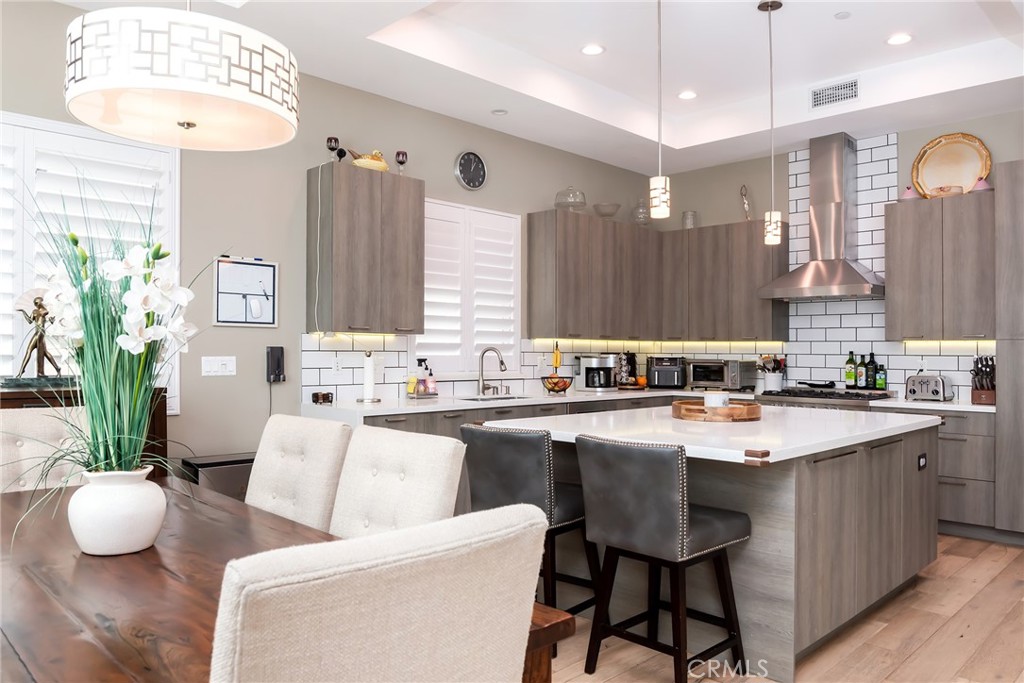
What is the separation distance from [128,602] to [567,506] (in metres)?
1.74

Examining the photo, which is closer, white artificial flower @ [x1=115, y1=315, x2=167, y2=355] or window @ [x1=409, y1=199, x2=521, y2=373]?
white artificial flower @ [x1=115, y1=315, x2=167, y2=355]

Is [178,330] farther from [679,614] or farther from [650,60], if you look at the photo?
[650,60]

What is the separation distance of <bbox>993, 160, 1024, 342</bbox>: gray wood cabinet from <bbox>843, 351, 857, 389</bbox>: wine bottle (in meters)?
1.13

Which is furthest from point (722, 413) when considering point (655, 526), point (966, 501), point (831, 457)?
point (966, 501)

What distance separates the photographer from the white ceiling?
13.1 feet

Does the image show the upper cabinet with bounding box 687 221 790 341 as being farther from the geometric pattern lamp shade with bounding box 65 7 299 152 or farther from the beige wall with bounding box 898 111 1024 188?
the geometric pattern lamp shade with bounding box 65 7 299 152

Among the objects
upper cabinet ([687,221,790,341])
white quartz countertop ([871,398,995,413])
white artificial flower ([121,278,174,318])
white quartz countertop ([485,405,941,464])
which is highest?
upper cabinet ([687,221,790,341])

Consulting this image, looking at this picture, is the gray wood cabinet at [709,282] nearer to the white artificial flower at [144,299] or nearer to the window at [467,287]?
the window at [467,287]

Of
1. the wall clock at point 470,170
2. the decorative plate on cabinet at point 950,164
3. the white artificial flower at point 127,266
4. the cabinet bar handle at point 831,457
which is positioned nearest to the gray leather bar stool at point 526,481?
the cabinet bar handle at point 831,457

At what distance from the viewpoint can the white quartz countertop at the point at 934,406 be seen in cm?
457

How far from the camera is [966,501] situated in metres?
4.61

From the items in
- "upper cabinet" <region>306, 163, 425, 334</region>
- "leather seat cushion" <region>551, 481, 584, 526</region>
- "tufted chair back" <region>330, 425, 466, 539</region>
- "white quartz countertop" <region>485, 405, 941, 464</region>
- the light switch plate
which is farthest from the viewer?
"upper cabinet" <region>306, 163, 425, 334</region>

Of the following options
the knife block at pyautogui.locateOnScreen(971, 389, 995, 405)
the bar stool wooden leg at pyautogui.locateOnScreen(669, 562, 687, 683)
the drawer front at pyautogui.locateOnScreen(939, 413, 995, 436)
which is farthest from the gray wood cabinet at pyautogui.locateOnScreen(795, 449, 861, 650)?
the knife block at pyautogui.locateOnScreen(971, 389, 995, 405)

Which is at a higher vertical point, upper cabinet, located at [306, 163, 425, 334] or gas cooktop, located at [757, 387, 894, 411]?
upper cabinet, located at [306, 163, 425, 334]
